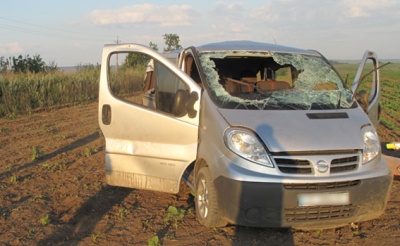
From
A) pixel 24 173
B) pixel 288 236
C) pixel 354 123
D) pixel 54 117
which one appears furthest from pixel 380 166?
pixel 54 117

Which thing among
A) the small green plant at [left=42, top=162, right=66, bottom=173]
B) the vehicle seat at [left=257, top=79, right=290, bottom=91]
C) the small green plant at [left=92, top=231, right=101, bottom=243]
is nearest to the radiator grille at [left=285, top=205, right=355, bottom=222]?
the vehicle seat at [left=257, top=79, right=290, bottom=91]

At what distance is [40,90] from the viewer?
60.4 ft

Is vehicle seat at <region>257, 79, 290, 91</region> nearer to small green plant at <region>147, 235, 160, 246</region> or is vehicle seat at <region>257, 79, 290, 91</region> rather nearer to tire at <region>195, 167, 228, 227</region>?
tire at <region>195, 167, 228, 227</region>

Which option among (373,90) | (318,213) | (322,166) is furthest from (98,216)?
(373,90)

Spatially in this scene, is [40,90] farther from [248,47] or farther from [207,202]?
[207,202]

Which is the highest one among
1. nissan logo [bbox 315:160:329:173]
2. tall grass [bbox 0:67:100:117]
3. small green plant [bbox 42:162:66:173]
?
nissan logo [bbox 315:160:329:173]

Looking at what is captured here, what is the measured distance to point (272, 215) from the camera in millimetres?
3914

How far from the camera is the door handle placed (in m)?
5.11

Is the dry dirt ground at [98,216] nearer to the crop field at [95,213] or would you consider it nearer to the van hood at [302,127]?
the crop field at [95,213]

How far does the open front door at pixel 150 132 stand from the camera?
15.6 feet

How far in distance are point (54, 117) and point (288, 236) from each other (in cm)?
1274

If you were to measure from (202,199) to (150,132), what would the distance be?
0.98 m

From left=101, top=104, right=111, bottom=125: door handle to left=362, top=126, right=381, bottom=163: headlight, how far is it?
2.83 metres

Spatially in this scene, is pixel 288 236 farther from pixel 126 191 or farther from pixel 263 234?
pixel 126 191
